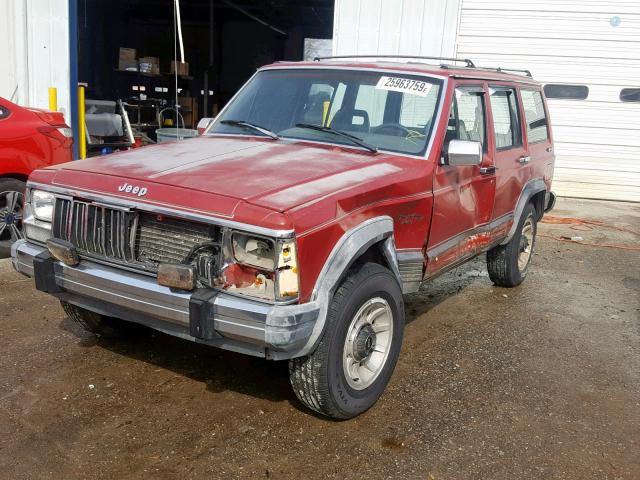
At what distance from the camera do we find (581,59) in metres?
11.0

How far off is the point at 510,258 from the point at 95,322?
366 cm

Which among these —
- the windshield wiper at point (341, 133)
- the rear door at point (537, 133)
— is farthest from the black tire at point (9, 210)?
the rear door at point (537, 133)

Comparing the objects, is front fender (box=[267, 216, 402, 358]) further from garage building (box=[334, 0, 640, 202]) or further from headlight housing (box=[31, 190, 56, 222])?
garage building (box=[334, 0, 640, 202])

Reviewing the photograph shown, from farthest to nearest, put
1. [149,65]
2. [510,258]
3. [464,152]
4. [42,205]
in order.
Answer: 1. [149,65]
2. [510,258]
3. [464,152]
4. [42,205]

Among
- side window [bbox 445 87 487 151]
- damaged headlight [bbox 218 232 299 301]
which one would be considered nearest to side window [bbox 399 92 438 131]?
side window [bbox 445 87 487 151]

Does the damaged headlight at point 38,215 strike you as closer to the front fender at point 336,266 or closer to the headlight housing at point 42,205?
the headlight housing at point 42,205

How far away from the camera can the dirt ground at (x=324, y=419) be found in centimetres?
298

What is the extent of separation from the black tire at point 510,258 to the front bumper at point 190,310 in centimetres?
338

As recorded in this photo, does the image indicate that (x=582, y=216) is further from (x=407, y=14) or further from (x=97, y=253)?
(x=97, y=253)

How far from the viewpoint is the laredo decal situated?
3.03 metres

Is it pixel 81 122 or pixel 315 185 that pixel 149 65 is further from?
pixel 315 185

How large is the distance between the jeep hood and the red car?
2.65m

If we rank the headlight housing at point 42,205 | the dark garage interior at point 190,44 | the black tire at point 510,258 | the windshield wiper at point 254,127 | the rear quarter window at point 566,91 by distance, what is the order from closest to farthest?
the headlight housing at point 42,205 → the windshield wiper at point 254,127 → the black tire at point 510,258 → the rear quarter window at point 566,91 → the dark garage interior at point 190,44

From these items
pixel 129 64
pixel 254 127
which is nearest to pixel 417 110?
pixel 254 127
